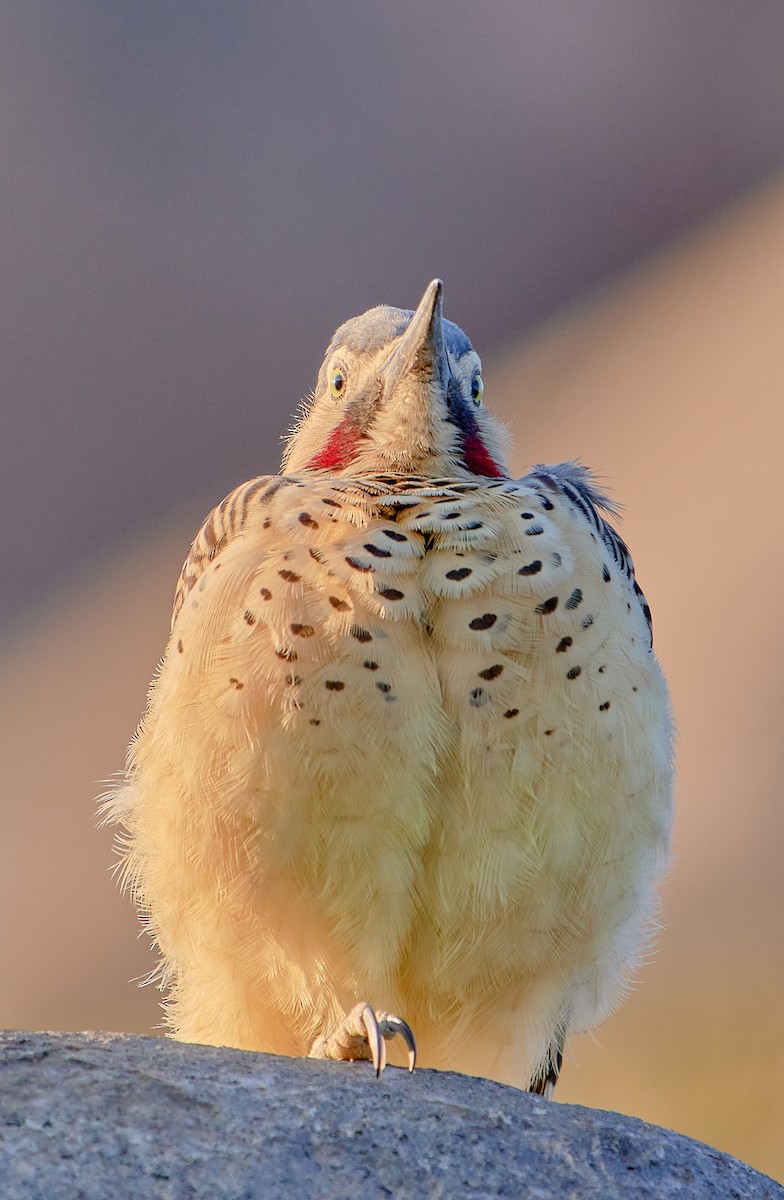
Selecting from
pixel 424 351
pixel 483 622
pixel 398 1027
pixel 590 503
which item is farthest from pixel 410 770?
pixel 424 351

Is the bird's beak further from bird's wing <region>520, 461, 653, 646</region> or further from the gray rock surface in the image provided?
the gray rock surface

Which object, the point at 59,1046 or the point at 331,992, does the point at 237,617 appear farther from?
the point at 59,1046

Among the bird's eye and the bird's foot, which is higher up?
the bird's eye

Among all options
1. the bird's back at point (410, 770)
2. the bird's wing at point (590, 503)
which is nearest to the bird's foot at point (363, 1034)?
the bird's back at point (410, 770)

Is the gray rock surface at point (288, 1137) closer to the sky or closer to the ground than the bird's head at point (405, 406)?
closer to the ground

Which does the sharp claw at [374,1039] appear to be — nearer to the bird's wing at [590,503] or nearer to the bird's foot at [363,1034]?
the bird's foot at [363,1034]

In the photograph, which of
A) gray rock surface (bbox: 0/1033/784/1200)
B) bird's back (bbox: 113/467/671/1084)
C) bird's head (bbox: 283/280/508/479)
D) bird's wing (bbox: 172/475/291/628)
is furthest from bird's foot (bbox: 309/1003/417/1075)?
bird's head (bbox: 283/280/508/479)

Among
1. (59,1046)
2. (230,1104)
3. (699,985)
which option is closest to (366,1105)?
(230,1104)
